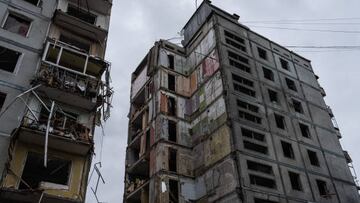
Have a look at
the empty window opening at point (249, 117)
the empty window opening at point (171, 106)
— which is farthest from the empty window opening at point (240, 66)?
the empty window opening at point (171, 106)

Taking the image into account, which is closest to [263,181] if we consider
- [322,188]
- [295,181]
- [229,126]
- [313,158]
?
[295,181]

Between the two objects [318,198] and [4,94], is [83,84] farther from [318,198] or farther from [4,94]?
[318,198]

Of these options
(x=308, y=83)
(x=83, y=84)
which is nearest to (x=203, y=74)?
(x=308, y=83)

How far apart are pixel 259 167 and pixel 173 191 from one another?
7910 mm

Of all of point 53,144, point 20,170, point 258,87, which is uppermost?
point 258,87

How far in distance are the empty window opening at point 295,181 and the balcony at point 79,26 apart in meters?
20.6

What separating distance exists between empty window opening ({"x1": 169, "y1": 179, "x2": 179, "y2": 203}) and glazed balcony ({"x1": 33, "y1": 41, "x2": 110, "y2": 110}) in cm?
1359

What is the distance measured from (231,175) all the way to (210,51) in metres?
15.1

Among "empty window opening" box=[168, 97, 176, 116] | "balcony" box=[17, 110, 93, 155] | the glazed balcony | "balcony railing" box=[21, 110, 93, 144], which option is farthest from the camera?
"empty window opening" box=[168, 97, 176, 116]

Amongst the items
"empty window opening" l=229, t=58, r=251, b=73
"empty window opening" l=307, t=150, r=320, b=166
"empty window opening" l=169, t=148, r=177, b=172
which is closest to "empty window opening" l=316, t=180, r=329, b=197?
"empty window opening" l=307, t=150, r=320, b=166

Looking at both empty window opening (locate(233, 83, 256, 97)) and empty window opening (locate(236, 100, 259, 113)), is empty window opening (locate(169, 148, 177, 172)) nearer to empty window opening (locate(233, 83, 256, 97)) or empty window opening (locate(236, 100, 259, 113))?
empty window opening (locate(236, 100, 259, 113))

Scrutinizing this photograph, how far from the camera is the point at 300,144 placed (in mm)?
34500

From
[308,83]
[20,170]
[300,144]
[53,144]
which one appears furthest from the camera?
[308,83]

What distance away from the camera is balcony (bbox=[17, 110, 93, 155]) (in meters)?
16.5
